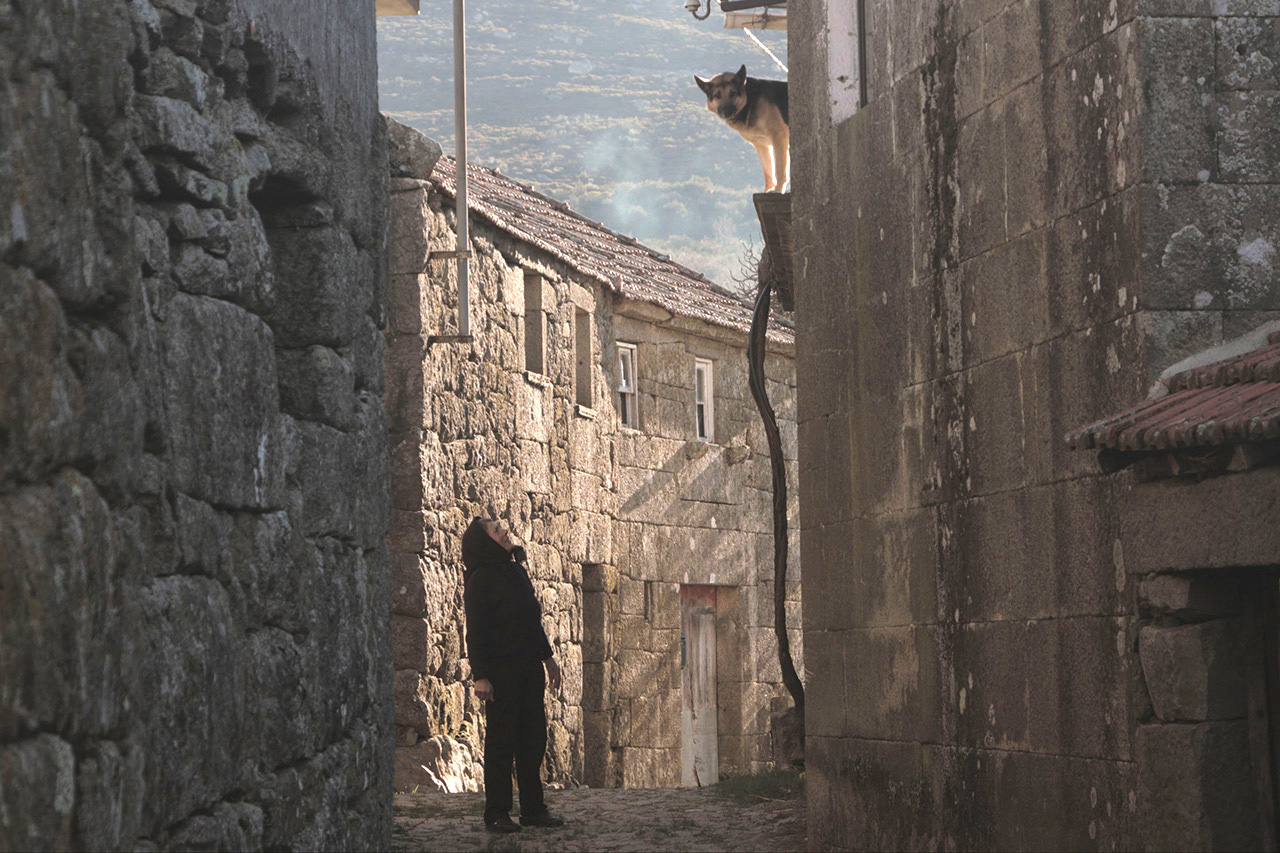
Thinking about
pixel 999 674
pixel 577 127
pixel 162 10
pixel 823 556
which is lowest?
pixel 999 674

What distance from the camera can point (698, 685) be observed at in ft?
59.3

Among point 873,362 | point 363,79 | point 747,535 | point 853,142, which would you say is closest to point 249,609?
point 363,79

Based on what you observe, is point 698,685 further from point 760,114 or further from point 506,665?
point 506,665

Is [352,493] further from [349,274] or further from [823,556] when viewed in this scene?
[823,556]

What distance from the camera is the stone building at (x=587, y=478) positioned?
12070 mm

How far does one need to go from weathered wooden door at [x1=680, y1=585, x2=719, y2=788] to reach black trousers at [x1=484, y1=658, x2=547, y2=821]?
8.97 meters

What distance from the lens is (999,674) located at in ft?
22.2

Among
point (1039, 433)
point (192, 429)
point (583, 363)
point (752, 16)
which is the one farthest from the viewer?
point (583, 363)

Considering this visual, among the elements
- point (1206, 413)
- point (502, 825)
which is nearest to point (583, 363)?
point (502, 825)

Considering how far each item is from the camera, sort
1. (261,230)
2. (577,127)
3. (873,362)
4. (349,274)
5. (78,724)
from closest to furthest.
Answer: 1. (78,724)
2. (261,230)
3. (349,274)
4. (873,362)
5. (577,127)

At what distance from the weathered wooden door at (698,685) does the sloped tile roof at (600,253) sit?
305 centimetres

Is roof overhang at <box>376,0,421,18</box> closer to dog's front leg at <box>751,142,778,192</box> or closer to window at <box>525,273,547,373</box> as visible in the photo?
dog's front leg at <box>751,142,778,192</box>

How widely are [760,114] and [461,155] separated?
2.10 metres

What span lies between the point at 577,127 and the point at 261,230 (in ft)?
288
